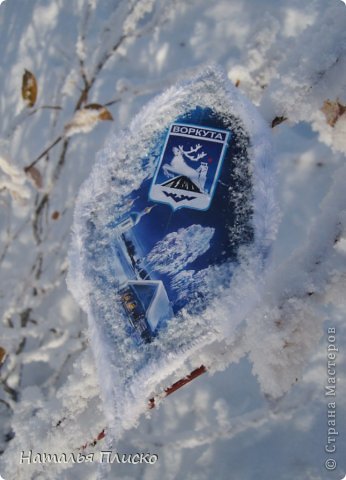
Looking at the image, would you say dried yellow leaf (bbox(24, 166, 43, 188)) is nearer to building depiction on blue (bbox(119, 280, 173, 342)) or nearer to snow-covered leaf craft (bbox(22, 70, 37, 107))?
snow-covered leaf craft (bbox(22, 70, 37, 107))

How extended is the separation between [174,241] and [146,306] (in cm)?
11

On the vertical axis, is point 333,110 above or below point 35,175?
above

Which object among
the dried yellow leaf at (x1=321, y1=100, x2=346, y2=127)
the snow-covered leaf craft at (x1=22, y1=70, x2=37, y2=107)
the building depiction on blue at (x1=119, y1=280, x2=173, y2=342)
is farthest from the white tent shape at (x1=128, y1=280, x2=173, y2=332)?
the snow-covered leaf craft at (x1=22, y1=70, x2=37, y2=107)

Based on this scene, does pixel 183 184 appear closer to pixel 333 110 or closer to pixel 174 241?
pixel 174 241

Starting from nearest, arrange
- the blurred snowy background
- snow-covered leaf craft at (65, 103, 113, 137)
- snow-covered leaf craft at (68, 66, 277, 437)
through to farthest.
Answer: snow-covered leaf craft at (68, 66, 277, 437) < the blurred snowy background < snow-covered leaf craft at (65, 103, 113, 137)

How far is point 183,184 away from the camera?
676 mm

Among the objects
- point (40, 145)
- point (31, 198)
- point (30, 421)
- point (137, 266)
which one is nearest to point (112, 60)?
point (40, 145)

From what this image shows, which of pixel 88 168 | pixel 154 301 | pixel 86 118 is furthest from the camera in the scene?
pixel 88 168

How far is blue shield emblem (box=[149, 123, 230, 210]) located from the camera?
665mm

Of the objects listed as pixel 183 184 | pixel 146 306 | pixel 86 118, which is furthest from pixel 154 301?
pixel 86 118

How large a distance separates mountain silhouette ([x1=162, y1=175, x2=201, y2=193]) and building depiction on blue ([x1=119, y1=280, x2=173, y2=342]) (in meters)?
0.15

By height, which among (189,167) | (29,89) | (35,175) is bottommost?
(35,175)

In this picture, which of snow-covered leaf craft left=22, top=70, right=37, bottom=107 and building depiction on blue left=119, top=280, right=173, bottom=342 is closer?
building depiction on blue left=119, top=280, right=173, bottom=342

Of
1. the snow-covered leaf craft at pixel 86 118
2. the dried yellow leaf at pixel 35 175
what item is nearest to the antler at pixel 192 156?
the snow-covered leaf craft at pixel 86 118
